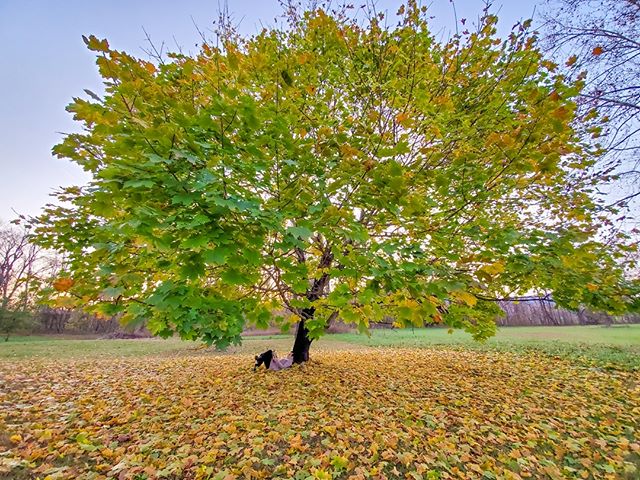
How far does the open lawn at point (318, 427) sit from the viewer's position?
9.62 ft

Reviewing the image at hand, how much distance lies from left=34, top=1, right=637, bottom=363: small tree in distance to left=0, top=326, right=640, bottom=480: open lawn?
1173mm

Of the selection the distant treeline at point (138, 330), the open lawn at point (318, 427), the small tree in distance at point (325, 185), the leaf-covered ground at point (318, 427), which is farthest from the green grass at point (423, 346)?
the small tree in distance at point (325, 185)

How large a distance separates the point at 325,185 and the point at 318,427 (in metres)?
3.02

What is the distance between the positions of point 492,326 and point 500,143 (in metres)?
4.86

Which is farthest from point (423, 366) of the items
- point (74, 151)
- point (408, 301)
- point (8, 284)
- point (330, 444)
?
point (8, 284)

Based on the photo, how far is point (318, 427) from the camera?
3.71 meters

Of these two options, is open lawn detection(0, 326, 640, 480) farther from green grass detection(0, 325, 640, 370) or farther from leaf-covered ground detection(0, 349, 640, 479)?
green grass detection(0, 325, 640, 370)

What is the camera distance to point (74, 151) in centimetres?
244

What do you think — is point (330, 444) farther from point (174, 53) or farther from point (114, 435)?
point (174, 53)

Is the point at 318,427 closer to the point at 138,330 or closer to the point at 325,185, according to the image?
the point at 325,185

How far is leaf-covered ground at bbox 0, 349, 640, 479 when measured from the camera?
2934mm

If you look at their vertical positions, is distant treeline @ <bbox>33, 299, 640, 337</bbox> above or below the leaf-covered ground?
above

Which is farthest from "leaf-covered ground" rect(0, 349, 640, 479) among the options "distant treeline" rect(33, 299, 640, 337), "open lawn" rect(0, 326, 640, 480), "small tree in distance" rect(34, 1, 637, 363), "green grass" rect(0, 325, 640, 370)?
"distant treeline" rect(33, 299, 640, 337)

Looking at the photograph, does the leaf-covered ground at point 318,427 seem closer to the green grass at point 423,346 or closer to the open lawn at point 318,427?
the open lawn at point 318,427
